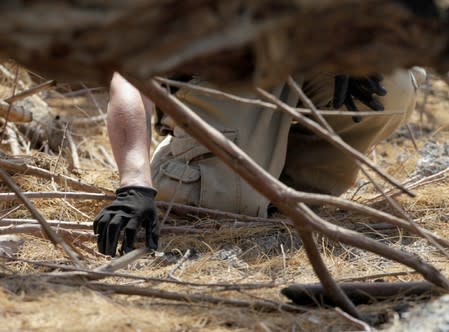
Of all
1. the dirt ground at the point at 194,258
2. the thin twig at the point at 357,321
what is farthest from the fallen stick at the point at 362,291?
the thin twig at the point at 357,321

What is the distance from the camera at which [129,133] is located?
10.3ft

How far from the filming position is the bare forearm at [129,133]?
120 inches

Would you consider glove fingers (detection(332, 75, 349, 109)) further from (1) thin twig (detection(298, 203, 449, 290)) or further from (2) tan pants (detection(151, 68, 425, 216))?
(1) thin twig (detection(298, 203, 449, 290))

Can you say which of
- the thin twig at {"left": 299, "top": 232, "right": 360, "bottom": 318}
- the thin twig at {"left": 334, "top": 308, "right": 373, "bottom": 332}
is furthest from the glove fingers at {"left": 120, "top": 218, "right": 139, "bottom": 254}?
the thin twig at {"left": 334, "top": 308, "right": 373, "bottom": 332}

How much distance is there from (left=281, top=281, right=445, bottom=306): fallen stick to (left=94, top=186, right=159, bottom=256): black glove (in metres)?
0.84

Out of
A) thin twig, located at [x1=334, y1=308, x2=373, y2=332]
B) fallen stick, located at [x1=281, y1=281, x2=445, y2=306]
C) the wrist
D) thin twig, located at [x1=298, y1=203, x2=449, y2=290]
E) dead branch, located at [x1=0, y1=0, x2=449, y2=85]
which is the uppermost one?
dead branch, located at [x1=0, y1=0, x2=449, y2=85]

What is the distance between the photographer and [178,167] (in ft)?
11.5

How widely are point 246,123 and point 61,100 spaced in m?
2.60

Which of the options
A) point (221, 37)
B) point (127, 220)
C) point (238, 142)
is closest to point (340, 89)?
point (238, 142)

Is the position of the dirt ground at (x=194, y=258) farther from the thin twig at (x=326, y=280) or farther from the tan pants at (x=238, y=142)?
the tan pants at (x=238, y=142)

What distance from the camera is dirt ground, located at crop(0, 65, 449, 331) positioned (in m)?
1.93

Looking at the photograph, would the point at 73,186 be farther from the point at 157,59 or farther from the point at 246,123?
the point at 157,59

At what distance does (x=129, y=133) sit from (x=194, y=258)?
0.52m

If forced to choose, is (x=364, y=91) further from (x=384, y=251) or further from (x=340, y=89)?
(x=384, y=251)
